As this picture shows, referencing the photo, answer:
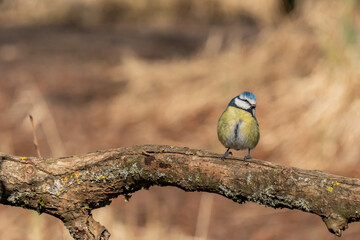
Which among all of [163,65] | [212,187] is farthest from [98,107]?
[212,187]

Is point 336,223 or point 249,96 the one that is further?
point 249,96

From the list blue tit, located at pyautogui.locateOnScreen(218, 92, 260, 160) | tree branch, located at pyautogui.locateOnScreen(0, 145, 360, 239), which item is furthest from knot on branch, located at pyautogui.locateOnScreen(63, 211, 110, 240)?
blue tit, located at pyautogui.locateOnScreen(218, 92, 260, 160)

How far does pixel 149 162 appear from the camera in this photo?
2.25 metres

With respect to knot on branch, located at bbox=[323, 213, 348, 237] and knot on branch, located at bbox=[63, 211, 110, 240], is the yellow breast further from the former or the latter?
knot on branch, located at bbox=[323, 213, 348, 237]

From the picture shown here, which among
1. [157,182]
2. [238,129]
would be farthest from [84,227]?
[238,129]

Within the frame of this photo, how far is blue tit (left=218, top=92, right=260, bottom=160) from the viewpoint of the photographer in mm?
2988

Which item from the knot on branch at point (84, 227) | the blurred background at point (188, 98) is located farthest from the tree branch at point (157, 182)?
the blurred background at point (188, 98)

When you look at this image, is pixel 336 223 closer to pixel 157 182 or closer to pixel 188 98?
pixel 157 182

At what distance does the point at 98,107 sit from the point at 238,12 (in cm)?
660

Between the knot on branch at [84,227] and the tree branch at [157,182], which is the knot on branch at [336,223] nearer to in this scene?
the tree branch at [157,182]

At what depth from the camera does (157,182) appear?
7.48ft

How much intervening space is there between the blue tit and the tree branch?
0.78 m

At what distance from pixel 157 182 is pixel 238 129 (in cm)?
84

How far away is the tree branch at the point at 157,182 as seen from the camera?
199cm
